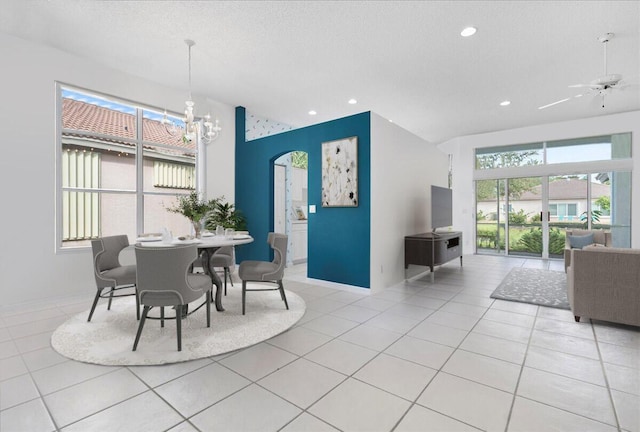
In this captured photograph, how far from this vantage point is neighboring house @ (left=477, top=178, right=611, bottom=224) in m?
7.00

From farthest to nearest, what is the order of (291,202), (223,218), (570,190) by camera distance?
(570,190), (291,202), (223,218)

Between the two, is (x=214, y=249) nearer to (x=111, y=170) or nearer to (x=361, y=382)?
(x=361, y=382)

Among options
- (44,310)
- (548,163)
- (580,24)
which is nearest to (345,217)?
(580,24)

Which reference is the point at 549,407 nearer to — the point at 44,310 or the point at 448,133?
the point at 44,310

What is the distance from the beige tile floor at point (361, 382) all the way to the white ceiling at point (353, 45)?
3284 millimetres

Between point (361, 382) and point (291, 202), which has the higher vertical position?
point (291, 202)

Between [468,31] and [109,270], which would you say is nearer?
[109,270]

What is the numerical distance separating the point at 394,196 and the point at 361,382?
3376 mm

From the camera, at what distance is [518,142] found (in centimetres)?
781

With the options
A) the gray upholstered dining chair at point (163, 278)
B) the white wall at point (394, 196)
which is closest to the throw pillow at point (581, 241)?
the white wall at point (394, 196)

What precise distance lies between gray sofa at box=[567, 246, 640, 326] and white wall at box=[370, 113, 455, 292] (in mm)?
2223

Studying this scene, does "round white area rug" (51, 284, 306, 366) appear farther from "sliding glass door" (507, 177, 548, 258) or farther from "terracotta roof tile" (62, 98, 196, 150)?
"sliding glass door" (507, 177, 548, 258)

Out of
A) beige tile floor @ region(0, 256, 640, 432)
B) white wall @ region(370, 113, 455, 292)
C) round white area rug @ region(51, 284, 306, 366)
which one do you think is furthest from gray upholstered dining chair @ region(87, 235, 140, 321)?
white wall @ region(370, 113, 455, 292)

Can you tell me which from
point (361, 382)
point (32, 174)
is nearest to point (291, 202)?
point (32, 174)
